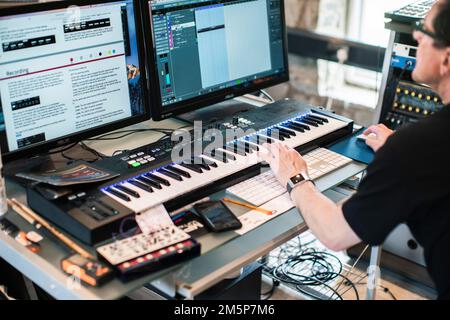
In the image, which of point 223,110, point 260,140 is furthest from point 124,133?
point 260,140

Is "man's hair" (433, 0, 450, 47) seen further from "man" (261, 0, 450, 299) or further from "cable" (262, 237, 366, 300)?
"cable" (262, 237, 366, 300)

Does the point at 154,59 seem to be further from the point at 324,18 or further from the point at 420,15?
the point at 324,18

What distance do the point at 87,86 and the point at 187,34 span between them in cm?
38

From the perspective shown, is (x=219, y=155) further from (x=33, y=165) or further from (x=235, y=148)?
(x=33, y=165)

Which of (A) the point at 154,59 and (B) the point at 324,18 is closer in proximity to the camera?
(A) the point at 154,59

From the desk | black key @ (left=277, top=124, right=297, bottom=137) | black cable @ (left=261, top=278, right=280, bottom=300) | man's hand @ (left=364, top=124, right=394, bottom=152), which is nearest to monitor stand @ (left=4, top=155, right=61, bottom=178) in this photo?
the desk

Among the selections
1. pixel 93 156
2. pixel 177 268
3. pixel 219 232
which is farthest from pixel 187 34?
pixel 177 268

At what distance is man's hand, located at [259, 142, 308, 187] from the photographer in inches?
65.4

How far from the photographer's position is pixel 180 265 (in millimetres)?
1347

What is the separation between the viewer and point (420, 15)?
2156 millimetres

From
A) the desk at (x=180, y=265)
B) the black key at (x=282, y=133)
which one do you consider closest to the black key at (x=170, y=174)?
the desk at (x=180, y=265)

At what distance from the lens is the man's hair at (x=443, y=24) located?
1354 millimetres
